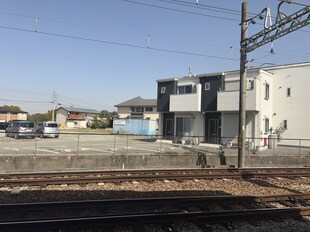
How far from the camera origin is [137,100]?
7362 centimetres

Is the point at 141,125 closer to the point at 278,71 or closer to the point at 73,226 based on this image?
the point at 278,71

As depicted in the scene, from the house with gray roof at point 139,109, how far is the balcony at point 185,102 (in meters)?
34.5

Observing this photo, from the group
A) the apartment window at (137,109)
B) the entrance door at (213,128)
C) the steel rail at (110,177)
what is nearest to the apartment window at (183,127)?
the entrance door at (213,128)

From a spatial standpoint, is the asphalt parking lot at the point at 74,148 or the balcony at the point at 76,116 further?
the balcony at the point at 76,116

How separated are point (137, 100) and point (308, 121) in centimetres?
4943

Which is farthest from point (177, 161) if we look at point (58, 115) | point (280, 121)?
point (58, 115)

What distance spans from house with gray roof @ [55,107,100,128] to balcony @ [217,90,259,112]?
222 ft

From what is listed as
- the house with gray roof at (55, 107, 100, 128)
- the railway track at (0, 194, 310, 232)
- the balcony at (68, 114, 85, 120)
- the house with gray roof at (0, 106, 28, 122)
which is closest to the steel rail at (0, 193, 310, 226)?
the railway track at (0, 194, 310, 232)

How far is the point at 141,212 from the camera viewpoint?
7.20 metres

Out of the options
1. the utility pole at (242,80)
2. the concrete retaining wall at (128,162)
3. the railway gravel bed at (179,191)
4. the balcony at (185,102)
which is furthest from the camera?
the balcony at (185,102)

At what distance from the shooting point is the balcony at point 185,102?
100 feet

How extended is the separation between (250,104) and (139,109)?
44551 millimetres

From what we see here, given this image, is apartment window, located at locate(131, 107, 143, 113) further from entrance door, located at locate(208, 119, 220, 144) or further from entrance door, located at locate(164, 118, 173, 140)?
entrance door, located at locate(208, 119, 220, 144)

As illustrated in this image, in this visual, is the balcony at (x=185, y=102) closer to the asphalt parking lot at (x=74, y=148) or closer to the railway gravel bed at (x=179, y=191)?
the asphalt parking lot at (x=74, y=148)
